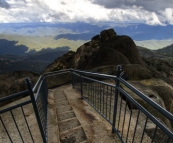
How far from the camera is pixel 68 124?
5.47 m

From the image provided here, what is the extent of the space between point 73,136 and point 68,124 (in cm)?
74

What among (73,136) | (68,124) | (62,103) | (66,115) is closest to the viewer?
(73,136)

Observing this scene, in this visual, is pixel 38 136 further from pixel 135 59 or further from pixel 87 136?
pixel 135 59

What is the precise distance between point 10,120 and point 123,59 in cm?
1531

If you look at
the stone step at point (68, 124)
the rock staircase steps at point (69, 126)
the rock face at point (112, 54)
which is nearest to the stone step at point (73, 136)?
the rock staircase steps at point (69, 126)

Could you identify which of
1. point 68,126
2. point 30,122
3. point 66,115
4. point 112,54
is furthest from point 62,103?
point 112,54

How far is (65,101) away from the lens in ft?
26.0

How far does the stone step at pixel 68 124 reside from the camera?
5.27 m

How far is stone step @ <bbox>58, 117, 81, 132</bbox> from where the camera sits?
5.27 metres

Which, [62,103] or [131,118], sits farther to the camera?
[62,103]

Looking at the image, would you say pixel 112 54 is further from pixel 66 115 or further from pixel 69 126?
pixel 69 126

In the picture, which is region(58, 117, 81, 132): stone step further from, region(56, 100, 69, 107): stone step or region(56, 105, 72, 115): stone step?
region(56, 100, 69, 107): stone step

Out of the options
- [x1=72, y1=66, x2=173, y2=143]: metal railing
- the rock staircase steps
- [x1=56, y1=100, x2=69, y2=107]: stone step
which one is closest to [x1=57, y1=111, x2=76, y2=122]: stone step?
the rock staircase steps

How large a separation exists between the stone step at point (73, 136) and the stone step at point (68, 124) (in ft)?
1.00
